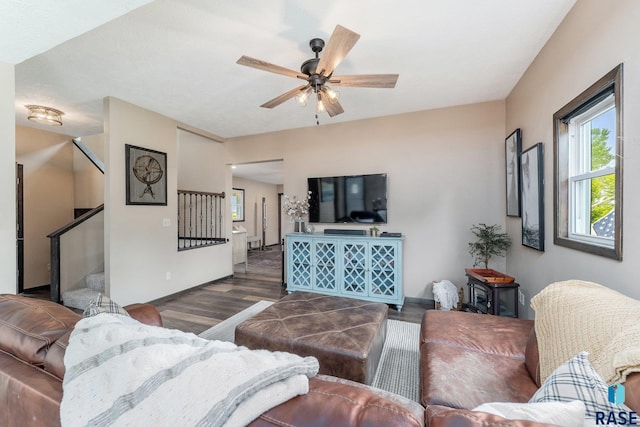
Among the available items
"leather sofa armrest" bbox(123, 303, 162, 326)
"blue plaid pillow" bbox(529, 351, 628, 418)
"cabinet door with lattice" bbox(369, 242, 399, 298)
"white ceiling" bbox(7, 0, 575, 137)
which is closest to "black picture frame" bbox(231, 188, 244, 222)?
"white ceiling" bbox(7, 0, 575, 137)

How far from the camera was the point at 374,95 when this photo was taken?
311 centimetres

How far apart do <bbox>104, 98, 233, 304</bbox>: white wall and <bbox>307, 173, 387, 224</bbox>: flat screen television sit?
2.11m

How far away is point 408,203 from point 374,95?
60.0 inches

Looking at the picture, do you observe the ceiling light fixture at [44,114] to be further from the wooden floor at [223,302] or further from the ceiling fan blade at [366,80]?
the ceiling fan blade at [366,80]

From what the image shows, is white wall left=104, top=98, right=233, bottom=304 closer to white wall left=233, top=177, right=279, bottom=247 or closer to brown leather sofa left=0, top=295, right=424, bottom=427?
brown leather sofa left=0, top=295, right=424, bottom=427

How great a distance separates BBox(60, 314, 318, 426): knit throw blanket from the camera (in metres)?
0.56

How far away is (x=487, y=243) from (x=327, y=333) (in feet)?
7.64

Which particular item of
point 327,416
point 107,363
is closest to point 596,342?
point 327,416

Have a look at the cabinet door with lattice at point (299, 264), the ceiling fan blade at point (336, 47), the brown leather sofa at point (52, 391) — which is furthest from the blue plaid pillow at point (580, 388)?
the cabinet door with lattice at point (299, 264)

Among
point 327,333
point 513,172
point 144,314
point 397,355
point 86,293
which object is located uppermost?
point 513,172

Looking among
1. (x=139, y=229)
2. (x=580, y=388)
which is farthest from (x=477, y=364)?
(x=139, y=229)

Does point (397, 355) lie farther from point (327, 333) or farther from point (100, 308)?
point (100, 308)

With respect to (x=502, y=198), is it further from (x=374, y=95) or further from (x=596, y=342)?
(x=596, y=342)

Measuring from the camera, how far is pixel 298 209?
13.7 feet
